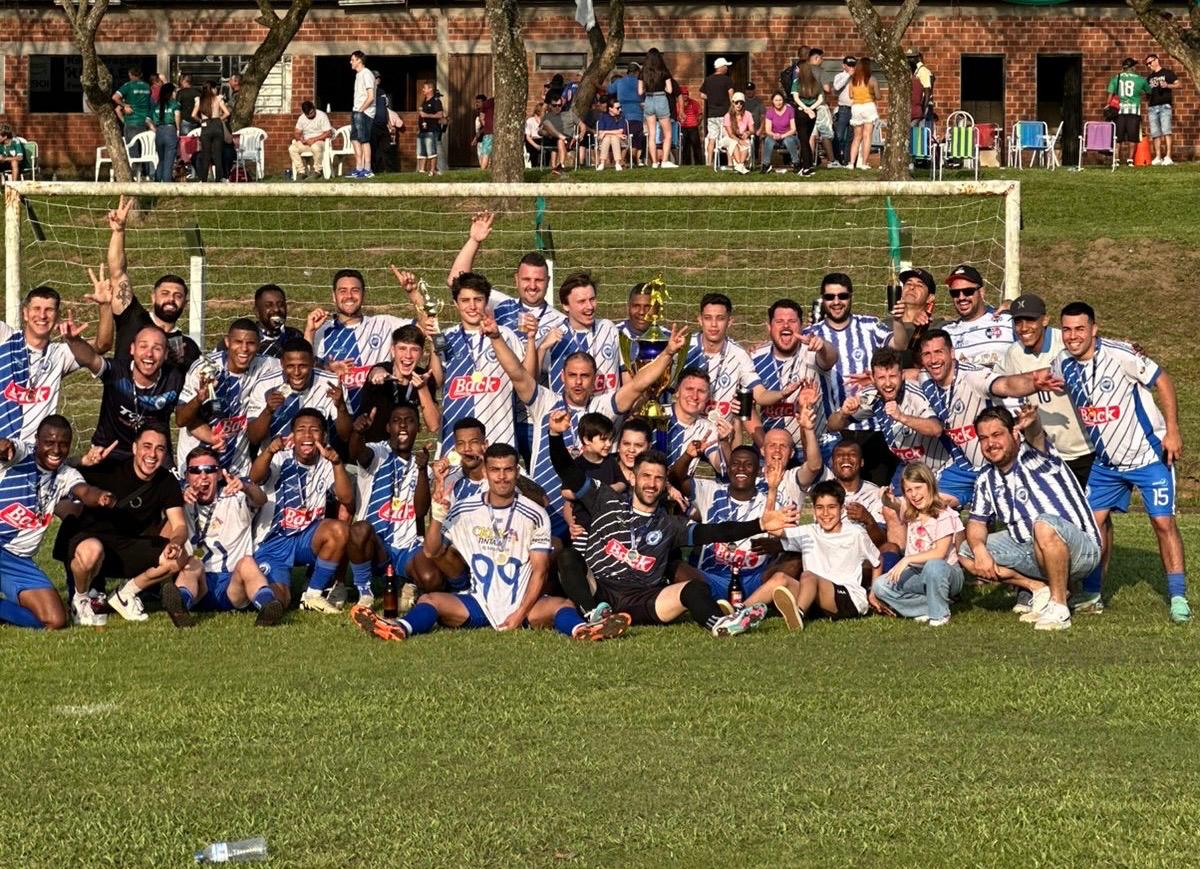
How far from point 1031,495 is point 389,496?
12.3 feet

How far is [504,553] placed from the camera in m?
10.2

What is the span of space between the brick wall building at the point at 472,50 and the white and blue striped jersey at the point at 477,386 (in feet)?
75.5

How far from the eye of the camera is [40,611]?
34.0 ft

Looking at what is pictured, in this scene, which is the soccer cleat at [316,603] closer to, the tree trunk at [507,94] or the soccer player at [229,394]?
the soccer player at [229,394]

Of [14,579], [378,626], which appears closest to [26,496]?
[14,579]

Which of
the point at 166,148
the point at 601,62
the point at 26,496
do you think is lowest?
the point at 26,496

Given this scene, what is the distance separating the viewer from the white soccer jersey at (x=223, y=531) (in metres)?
10.9

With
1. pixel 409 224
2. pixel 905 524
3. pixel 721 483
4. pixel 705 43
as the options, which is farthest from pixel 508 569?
pixel 705 43

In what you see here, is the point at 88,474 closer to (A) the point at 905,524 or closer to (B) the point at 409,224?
(A) the point at 905,524

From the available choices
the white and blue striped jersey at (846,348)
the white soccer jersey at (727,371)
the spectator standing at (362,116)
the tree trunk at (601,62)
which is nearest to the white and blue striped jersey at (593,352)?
the white soccer jersey at (727,371)

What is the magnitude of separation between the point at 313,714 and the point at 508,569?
7.25 feet

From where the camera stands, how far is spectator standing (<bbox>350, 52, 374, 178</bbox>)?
29.0m

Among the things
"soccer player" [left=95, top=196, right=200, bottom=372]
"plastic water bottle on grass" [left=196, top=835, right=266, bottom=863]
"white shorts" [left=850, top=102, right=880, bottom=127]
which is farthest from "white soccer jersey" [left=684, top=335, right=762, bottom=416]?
"white shorts" [left=850, top=102, right=880, bottom=127]

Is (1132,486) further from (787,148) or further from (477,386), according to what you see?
(787,148)
